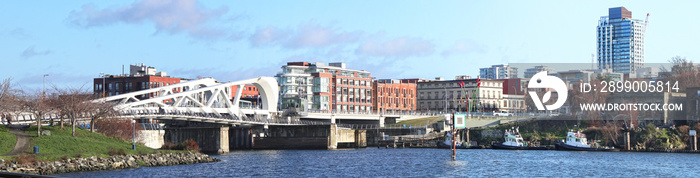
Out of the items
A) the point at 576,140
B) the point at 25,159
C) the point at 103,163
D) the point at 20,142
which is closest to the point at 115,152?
the point at 103,163

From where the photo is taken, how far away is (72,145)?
82500mm

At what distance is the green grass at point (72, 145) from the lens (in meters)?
77.1

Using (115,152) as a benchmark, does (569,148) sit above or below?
below

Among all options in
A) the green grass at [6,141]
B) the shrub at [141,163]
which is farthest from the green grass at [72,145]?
the shrub at [141,163]

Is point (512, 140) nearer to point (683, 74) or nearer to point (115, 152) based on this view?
point (683, 74)

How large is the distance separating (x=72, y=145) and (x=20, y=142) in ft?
15.4

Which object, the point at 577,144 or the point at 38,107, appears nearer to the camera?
the point at 38,107

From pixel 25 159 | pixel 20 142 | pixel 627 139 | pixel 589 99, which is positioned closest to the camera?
pixel 25 159

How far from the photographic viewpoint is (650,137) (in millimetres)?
134750

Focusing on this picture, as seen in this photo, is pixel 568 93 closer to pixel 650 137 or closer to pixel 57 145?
pixel 650 137

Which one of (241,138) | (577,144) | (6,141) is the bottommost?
(577,144)

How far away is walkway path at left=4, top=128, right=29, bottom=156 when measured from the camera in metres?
75.2

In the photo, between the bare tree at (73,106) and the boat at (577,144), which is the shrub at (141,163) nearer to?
the bare tree at (73,106)

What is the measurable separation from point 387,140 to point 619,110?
42125 mm
